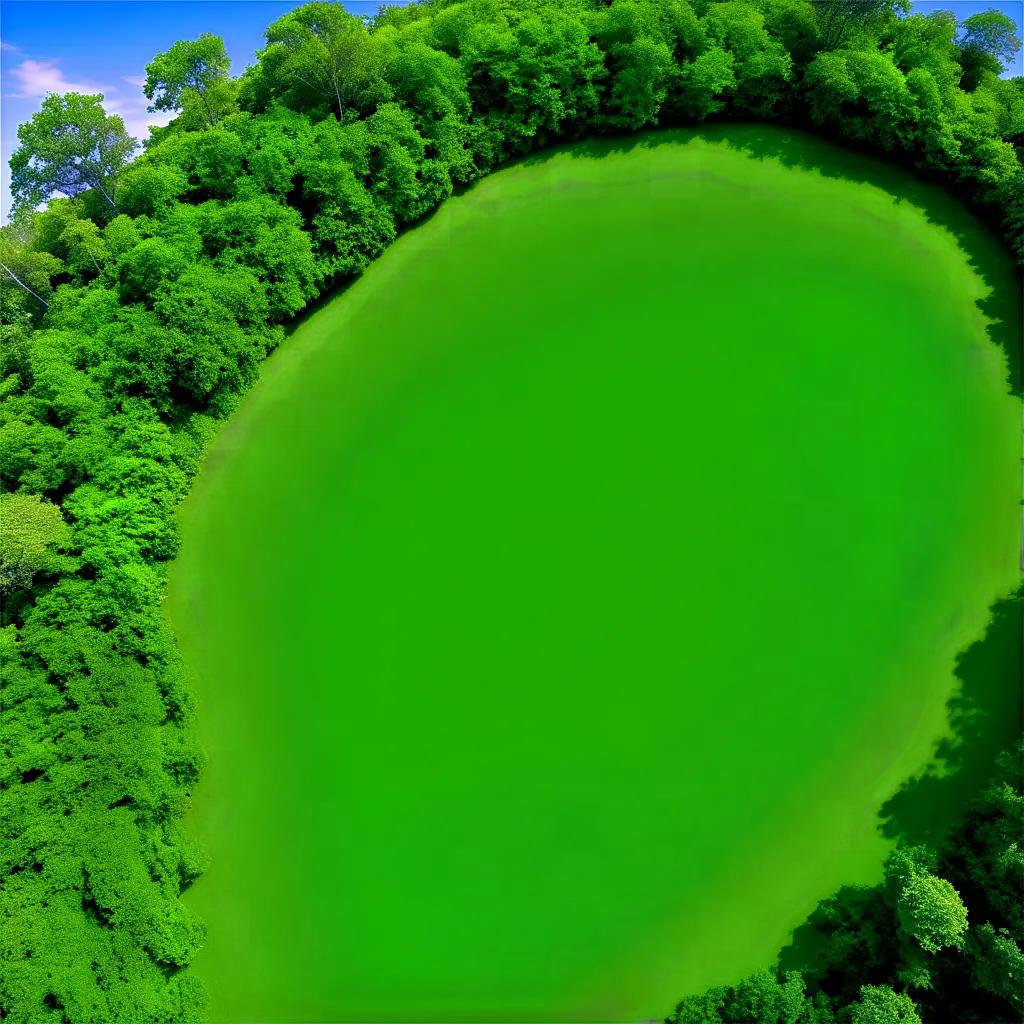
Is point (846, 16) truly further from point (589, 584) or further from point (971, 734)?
point (971, 734)

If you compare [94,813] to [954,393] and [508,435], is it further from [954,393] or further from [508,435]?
[954,393]

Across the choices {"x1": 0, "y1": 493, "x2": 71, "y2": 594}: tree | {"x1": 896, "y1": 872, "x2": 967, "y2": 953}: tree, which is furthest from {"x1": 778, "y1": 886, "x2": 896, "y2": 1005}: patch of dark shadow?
{"x1": 0, "y1": 493, "x2": 71, "y2": 594}: tree

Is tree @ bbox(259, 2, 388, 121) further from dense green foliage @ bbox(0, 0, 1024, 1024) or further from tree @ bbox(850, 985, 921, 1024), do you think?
tree @ bbox(850, 985, 921, 1024)

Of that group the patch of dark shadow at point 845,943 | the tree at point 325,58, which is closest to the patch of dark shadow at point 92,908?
the patch of dark shadow at point 845,943

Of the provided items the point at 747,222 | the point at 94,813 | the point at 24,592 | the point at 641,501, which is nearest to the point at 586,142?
the point at 747,222

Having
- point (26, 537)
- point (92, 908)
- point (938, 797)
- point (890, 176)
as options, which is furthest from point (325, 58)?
point (938, 797)

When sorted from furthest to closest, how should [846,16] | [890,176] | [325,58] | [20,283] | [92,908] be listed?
[890,176] → [846,16] → [325,58] → [20,283] → [92,908]
